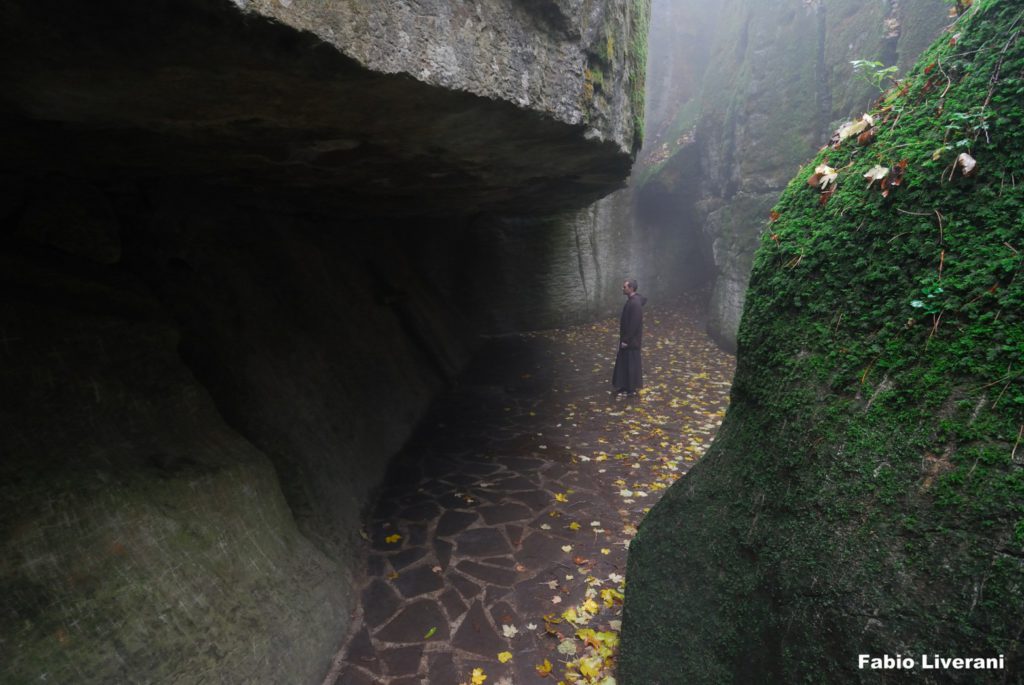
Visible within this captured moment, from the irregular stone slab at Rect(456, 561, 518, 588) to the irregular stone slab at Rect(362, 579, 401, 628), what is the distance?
24.4 inches

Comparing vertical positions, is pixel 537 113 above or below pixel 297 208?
above

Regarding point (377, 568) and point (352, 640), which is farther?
point (377, 568)

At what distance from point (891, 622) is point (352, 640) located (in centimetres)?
337

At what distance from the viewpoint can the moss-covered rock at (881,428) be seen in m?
1.82

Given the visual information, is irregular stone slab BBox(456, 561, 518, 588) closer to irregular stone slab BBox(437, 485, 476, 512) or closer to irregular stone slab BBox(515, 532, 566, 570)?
irregular stone slab BBox(515, 532, 566, 570)

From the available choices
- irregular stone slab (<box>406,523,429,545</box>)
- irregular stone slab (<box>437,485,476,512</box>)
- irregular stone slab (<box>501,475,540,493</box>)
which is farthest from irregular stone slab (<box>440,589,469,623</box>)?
irregular stone slab (<box>501,475,540,493</box>)

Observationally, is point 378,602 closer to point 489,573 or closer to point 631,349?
point 489,573

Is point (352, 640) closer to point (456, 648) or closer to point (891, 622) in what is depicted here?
point (456, 648)

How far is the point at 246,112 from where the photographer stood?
295 cm

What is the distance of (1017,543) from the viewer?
1663 millimetres

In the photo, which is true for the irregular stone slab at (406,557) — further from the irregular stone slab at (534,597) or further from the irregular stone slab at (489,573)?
the irregular stone slab at (534,597)

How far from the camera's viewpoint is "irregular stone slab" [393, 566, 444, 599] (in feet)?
14.4

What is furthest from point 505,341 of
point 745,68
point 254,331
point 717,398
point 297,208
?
point 745,68

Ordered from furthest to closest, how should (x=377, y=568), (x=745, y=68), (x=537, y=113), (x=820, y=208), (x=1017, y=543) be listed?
1. (x=745, y=68)
2. (x=377, y=568)
3. (x=537, y=113)
4. (x=820, y=208)
5. (x=1017, y=543)
